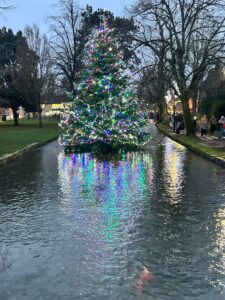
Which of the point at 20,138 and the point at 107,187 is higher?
the point at 107,187

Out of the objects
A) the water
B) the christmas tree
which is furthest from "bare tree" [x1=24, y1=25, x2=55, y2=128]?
the water

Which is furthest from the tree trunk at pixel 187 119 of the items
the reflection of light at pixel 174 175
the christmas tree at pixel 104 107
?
the reflection of light at pixel 174 175

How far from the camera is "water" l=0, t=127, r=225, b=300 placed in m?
4.58

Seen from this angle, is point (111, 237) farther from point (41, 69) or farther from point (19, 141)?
point (41, 69)

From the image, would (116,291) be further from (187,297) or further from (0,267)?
(0,267)

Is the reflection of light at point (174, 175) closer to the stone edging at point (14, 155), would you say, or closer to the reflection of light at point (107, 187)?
the reflection of light at point (107, 187)

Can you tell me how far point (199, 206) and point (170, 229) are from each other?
186 centimetres

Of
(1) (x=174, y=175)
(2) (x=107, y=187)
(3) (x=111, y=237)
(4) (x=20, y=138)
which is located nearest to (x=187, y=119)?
(4) (x=20, y=138)

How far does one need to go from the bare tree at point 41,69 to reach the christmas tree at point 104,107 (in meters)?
31.8

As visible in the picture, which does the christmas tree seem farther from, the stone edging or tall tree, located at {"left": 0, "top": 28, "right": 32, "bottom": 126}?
tall tree, located at {"left": 0, "top": 28, "right": 32, "bottom": 126}

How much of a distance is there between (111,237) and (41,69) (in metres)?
50.4

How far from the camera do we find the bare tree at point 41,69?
54.2 m

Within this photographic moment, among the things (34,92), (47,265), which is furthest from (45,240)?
(34,92)

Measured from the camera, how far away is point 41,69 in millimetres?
54688
